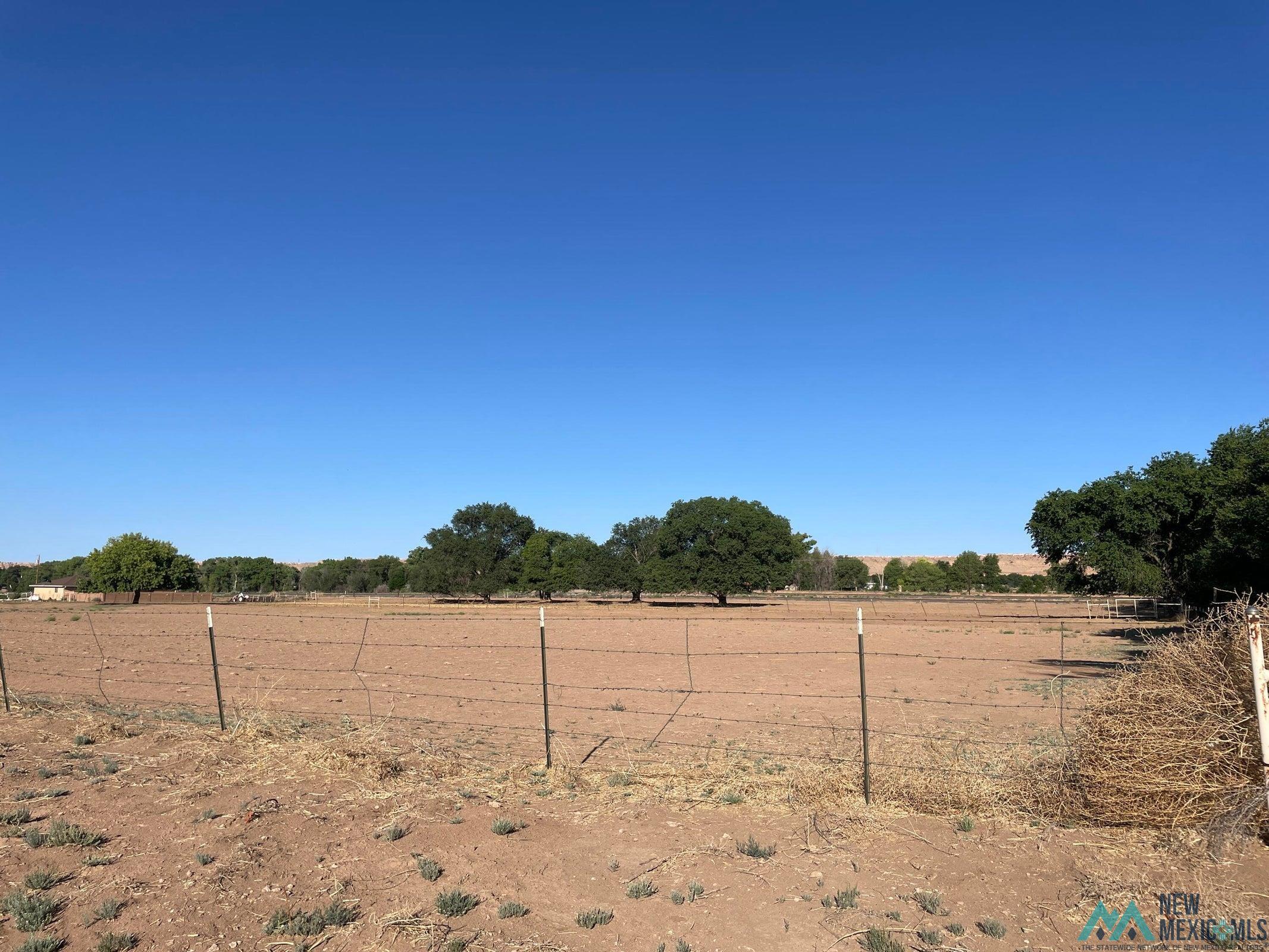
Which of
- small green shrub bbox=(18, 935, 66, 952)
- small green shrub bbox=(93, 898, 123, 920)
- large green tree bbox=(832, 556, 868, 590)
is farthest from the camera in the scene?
large green tree bbox=(832, 556, 868, 590)

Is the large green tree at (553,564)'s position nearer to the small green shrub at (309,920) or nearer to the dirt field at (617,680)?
the dirt field at (617,680)

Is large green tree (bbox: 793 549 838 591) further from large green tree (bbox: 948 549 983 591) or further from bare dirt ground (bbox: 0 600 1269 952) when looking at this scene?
bare dirt ground (bbox: 0 600 1269 952)

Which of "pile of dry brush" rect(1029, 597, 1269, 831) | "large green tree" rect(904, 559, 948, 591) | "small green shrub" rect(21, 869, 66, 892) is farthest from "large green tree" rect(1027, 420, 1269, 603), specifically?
"large green tree" rect(904, 559, 948, 591)

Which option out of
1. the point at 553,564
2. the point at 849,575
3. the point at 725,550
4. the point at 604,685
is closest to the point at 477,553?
the point at 553,564

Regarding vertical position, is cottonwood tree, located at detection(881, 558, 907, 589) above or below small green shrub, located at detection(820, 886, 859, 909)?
below

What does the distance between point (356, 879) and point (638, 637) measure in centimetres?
3451

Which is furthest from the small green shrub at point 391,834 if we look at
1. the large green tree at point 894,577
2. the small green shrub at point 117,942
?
the large green tree at point 894,577

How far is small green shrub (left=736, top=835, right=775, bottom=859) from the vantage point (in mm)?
6656

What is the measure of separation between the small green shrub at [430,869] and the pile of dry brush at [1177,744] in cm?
549

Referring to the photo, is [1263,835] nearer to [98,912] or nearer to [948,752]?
[948,752]

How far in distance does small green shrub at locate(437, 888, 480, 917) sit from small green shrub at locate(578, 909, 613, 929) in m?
0.80

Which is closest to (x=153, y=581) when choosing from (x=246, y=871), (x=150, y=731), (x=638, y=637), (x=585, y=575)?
(x=585, y=575)

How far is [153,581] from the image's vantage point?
98438mm

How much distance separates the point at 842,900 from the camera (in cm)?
581
